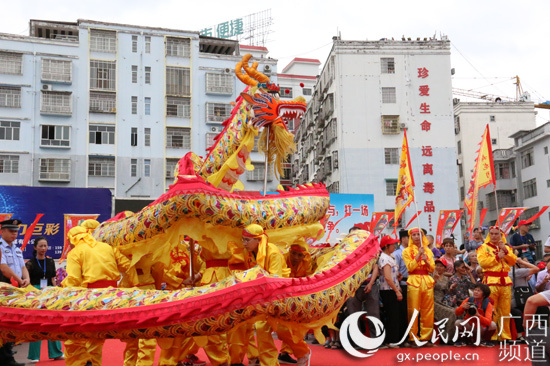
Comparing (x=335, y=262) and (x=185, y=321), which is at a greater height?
(x=335, y=262)

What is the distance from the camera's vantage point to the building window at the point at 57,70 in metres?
24.2

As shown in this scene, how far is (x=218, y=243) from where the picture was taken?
208 inches

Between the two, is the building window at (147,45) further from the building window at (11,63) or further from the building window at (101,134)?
the building window at (11,63)

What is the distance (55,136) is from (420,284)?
68.0ft

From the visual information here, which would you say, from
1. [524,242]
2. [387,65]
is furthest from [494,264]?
[387,65]

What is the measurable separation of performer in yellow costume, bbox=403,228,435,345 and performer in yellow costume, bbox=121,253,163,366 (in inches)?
129

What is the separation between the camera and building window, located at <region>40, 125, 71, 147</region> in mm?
24016

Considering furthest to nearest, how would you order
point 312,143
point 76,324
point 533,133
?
1. point 312,143
2. point 533,133
3. point 76,324

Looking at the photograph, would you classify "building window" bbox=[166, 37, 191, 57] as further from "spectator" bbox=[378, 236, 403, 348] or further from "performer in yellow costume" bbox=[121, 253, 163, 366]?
"performer in yellow costume" bbox=[121, 253, 163, 366]

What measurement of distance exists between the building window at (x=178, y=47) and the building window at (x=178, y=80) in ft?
2.41

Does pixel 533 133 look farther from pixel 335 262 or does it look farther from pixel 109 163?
pixel 335 262

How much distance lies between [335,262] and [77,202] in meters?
10.1

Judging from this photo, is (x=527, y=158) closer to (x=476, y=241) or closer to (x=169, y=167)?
(x=169, y=167)

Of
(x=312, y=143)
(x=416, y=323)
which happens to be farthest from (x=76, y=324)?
(x=312, y=143)
